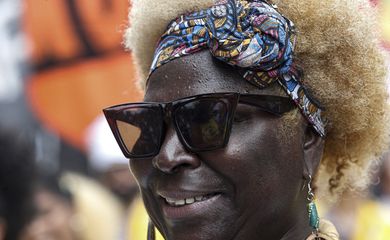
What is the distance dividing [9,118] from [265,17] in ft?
17.4

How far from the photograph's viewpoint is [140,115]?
2736 millimetres

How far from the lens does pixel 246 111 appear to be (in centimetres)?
263

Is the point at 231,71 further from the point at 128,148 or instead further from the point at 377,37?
the point at 377,37

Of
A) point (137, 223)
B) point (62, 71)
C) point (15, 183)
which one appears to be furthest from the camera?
point (62, 71)

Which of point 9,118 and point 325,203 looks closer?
point 325,203

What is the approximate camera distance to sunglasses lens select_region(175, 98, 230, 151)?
2570 millimetres

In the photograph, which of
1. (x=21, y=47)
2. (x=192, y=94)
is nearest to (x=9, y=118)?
(x=21, y=47)

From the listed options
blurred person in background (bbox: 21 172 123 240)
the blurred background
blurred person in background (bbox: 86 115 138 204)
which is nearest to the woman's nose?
blurred person in background (bbox: 21 172 123 240)

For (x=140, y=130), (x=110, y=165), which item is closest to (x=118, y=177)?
(x=110, y=165)

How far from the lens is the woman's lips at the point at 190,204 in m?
2.58

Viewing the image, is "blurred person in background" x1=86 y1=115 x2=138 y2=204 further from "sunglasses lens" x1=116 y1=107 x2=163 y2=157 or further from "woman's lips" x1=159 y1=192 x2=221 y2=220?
"woman's lips" x1=159 y1=192 x2=221 y2=220

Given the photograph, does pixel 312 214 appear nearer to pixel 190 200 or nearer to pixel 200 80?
pixel 190 200

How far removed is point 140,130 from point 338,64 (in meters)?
0.70

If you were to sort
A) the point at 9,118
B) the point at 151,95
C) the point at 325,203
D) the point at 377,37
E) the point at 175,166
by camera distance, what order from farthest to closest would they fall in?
the point at 9,118
the point at 325,203
the point at 377,37
the point at 151,95
the point at 175,166
